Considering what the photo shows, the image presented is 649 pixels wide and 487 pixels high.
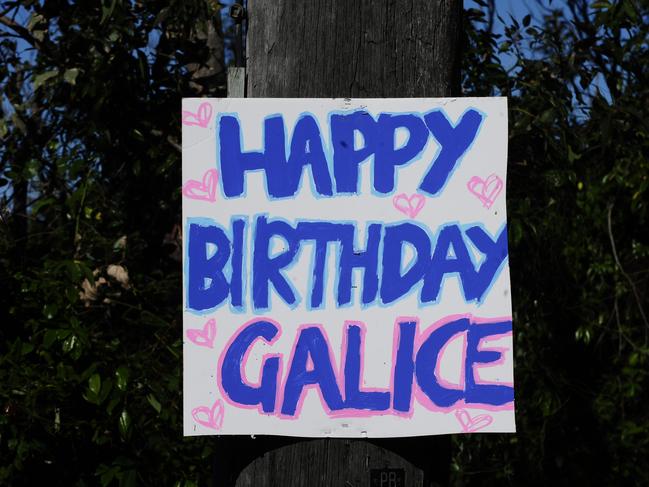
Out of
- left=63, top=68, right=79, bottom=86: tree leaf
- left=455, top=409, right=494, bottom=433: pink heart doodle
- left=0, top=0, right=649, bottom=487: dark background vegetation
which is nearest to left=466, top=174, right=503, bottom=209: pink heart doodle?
left=455, top=409, right=494, bottom=433: pink heart doodle

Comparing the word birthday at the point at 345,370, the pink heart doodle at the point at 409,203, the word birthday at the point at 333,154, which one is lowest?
the word birthday at the point at 345,370

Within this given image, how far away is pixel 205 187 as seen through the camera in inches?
67.3

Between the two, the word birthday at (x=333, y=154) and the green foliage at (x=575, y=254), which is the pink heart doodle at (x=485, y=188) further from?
the green foliage at (x=575, y=254)

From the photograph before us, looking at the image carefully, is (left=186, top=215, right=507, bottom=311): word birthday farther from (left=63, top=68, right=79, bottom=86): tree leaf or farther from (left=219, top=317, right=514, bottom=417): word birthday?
(left=63, top=68, right=79, bottom=86): tree leaf

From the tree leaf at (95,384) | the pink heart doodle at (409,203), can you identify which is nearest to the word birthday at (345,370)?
the pink heart doodle at (409,203)

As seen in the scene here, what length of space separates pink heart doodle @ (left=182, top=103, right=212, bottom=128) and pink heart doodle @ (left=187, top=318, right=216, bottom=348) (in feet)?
1.14

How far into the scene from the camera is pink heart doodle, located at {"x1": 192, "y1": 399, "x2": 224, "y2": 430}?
1.71 metres

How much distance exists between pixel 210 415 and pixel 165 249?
1.95 meters

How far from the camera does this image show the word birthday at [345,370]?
1695 millimetres

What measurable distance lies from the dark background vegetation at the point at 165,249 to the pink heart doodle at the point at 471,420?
4.20ft

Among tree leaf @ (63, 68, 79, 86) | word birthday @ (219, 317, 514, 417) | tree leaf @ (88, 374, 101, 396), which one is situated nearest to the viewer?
word birthday @ (219, 317, 514, 417)

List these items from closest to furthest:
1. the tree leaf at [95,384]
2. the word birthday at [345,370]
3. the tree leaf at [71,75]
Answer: the word birthday at [345,370] → the tree leaf at [95,384] → the tree leaf at [71,75]

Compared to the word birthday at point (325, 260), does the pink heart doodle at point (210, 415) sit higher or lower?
lower

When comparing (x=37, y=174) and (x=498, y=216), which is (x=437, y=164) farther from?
(x=37, y=174)
